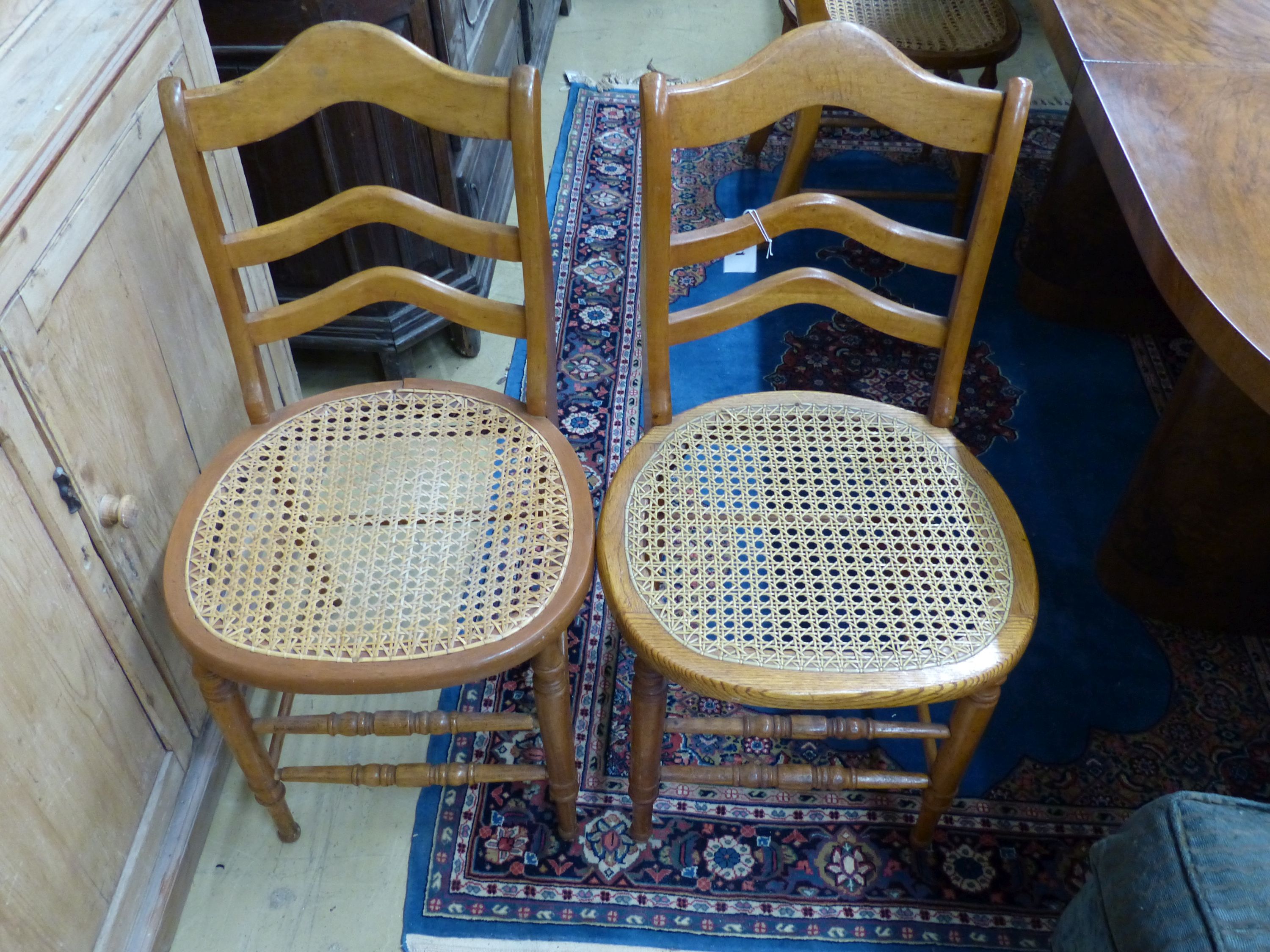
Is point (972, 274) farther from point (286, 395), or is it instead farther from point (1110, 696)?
point (286, 395)

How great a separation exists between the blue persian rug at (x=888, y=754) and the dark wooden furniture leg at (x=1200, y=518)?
6 cm

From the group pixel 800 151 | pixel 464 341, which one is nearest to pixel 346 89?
pixel 464 341

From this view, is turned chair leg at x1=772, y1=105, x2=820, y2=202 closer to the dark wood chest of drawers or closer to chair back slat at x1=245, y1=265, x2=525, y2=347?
the dark wood chest of drawers

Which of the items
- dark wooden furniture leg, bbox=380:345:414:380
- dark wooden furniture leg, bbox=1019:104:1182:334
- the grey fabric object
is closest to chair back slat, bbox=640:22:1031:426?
the grey fabric object

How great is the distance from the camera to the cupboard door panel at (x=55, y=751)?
0.95 m

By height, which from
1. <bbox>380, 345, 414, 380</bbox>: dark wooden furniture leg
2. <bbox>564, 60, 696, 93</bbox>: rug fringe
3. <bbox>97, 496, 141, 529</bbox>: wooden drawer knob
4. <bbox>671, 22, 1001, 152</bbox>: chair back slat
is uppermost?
<bbox>671, 22, 1001, 152</bbox>: chair back slat

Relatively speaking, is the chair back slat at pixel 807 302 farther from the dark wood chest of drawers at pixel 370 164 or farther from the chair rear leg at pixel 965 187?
the chair rear leg at pixel 965 187

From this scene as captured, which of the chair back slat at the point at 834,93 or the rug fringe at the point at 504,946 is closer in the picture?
the chair back slat at the point at 834,93

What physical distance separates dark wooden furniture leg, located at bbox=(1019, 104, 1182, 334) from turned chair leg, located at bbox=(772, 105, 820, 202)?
1.61ft

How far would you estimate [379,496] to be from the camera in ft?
3.97

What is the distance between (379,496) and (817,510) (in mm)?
532

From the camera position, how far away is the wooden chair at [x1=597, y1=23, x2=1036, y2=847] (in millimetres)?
1062

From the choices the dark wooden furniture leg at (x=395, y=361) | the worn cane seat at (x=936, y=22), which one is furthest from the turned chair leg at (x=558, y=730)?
the worn cane seat at (x=936, y=22)

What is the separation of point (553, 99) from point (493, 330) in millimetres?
1870
